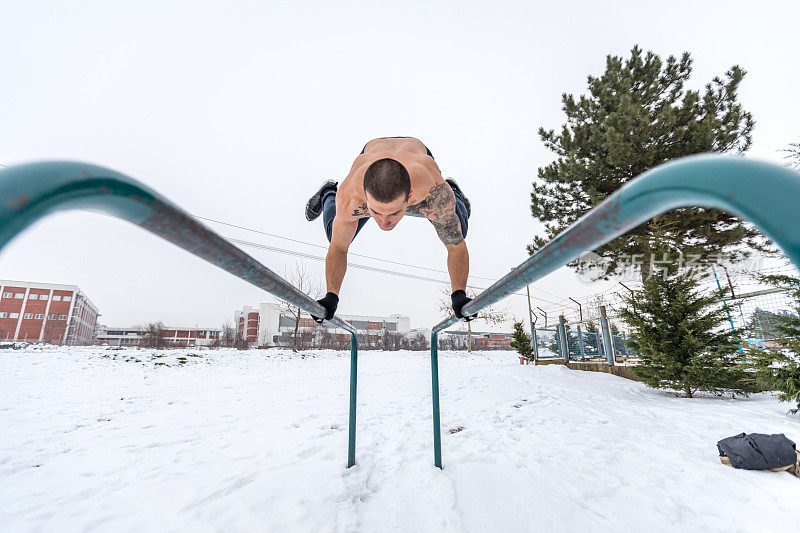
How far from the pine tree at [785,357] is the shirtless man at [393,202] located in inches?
156

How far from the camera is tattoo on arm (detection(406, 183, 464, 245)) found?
84.0 inches

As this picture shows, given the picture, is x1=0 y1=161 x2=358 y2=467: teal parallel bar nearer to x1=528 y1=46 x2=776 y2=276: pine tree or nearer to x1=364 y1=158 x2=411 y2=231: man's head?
x1=364 y1=158 x2=411 y2=231: man's head

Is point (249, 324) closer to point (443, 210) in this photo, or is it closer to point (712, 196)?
point (443, 210)

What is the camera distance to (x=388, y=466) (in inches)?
89.4

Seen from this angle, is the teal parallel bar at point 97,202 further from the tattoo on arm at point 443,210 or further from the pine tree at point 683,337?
the pine tree at point 683,337

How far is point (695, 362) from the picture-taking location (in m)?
4.89

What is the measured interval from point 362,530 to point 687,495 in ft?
6.31

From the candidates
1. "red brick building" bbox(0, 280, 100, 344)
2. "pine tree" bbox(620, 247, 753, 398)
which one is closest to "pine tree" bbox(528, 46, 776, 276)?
"pine tree" bbox(620, 247, 753, 398)

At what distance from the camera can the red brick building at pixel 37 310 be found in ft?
113

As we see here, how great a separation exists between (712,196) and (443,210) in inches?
72.3

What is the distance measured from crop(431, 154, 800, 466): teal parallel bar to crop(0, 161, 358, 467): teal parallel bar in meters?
0.65

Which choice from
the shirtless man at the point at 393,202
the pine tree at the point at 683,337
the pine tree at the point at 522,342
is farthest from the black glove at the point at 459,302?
the pine tree at the point at 522,342

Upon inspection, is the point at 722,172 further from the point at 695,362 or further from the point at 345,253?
the point at 695,362

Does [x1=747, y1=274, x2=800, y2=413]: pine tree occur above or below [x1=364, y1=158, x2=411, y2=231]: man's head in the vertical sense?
below
